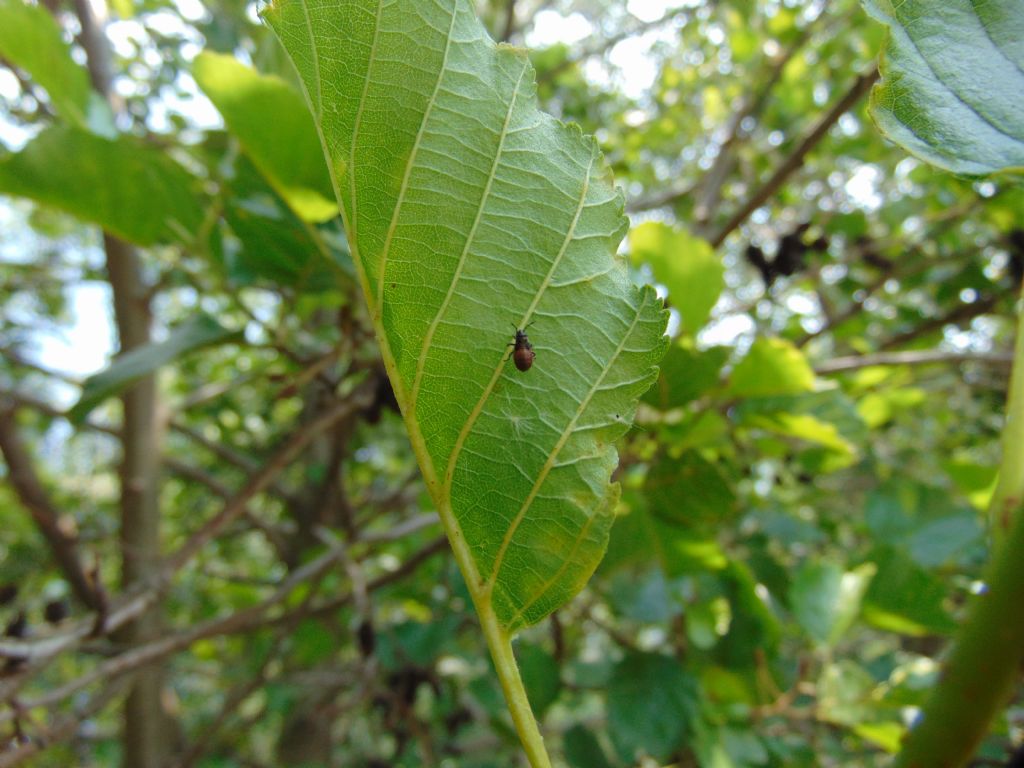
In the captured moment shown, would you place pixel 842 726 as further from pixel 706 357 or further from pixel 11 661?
pixel 11 661

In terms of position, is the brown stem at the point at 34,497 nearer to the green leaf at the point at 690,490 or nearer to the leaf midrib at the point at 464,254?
the green leaf at the point at 690,490

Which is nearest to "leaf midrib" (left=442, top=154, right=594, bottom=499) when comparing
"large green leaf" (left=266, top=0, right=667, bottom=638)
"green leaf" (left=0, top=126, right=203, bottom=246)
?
"large green leaf" (left=266, top=0, right=667, bottom=638)

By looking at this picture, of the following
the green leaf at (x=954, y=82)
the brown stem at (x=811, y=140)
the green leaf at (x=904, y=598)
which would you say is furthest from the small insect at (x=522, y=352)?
the green leaf at (x=904, y=598)

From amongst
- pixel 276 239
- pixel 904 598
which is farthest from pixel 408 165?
pixel 904 598

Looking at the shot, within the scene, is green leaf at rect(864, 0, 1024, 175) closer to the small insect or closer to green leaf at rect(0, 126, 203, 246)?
the small insect

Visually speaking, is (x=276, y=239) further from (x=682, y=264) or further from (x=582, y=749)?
(x=582, y=749)

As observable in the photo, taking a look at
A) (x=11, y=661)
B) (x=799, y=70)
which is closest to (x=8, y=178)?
(x=11, y=661)
